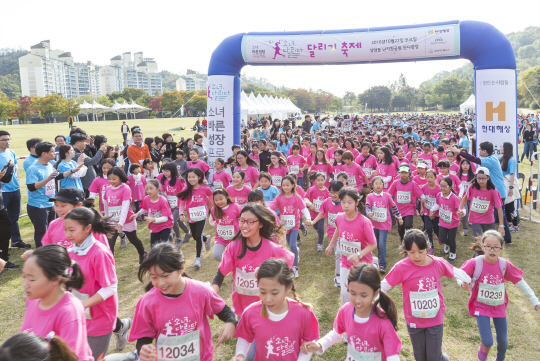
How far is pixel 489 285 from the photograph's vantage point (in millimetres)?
3881

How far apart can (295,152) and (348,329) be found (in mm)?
7994

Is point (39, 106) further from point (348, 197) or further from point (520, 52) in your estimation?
point (520, 52)

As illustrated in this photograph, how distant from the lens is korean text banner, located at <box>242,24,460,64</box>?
1002 centimetres

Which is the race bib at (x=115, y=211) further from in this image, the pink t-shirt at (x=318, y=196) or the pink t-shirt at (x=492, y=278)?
the pink t-shirt at (x=492, y=278)

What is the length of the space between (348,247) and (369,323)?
2.08 m

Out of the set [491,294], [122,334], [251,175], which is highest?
[251,175]

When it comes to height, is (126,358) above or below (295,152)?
below

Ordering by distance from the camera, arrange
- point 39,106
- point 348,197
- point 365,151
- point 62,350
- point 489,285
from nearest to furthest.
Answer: point 62,350 → point 489,285 → point 348,197 → point 365,151 → point 39,106

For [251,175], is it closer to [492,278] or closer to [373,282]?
[492,278]

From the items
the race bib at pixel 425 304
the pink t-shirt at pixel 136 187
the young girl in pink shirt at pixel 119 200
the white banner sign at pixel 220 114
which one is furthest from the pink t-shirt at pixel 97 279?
the white banner sign at pixel 220 114

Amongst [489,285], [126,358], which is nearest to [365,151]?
[489,285]

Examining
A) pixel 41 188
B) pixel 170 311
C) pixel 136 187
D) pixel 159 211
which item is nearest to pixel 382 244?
pixel 159 211

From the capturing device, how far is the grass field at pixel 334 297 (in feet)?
14.8

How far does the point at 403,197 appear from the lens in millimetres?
7160
